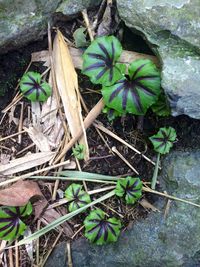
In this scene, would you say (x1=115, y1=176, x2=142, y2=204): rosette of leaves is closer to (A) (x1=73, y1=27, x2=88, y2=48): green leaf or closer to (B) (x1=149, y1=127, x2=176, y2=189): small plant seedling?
(B) (x1=149, y1=127, x2=176, y2=189): small plant seedling

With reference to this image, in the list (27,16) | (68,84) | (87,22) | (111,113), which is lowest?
(111,113)

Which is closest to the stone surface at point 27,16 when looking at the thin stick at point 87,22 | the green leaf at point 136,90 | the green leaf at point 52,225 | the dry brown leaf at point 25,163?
the thin stick at point 87,22

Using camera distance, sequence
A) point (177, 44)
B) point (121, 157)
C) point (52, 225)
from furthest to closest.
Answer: point (121, 157)
point (52, 225)
point (177, 44)

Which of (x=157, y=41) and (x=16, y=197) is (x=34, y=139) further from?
(x=157, y=41)

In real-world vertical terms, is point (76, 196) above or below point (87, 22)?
below

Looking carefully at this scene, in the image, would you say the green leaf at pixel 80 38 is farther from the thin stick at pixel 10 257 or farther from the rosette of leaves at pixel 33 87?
the thin stick at pixel 10 257

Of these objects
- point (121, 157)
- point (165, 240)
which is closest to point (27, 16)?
point (121, 157)

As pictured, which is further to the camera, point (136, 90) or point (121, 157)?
point (121, 157)

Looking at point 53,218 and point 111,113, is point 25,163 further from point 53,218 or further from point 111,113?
point 111,113
